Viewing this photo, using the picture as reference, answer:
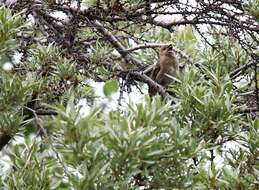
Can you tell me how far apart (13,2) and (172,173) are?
1066 mm

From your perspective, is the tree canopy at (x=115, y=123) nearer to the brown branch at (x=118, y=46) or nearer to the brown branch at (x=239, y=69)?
the brown branch at (x=239, y=69)

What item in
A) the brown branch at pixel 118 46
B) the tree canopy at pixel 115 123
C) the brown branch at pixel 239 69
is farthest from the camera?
the brown branch at pixel 118 46

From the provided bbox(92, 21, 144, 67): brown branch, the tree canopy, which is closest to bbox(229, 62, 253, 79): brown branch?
the tree canopy

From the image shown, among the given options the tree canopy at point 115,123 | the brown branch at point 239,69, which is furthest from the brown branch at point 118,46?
the brown branch at point 239,69

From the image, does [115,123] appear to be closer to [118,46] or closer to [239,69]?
[239,69]

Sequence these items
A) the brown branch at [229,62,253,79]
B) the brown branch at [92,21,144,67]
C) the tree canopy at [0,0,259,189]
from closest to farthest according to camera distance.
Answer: the tree canopy at [0,0,259,189]
the brown branch at [229,62,253,79]
the brown branch at [92,21,144,67]

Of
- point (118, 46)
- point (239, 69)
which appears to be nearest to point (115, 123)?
point (239, 69)

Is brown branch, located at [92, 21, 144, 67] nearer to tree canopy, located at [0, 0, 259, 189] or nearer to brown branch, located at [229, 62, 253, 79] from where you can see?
tree canopy, located at [0, 0, 259, 189]

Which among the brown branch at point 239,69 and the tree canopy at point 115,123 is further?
the brown branch at point 239,69

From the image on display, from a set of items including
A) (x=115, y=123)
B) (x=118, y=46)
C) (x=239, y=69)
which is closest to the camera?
(x=115, y=123)

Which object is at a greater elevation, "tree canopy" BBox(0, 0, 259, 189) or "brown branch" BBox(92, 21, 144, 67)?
"brown branch" BBox(92, 21, 144, 67)

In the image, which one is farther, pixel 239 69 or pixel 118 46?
pixel 118 46

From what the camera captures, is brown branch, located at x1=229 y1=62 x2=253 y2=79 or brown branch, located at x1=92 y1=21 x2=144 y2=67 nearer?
brown branch, located at x1=229 y1=62 x2=253 y2=79

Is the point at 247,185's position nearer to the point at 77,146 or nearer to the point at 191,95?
the point at 191,95
